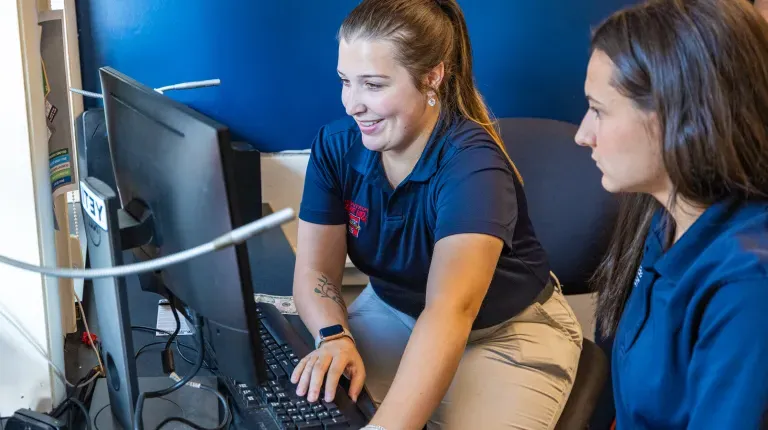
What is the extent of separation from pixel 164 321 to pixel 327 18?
1024 mm

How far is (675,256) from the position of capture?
3.19 feet

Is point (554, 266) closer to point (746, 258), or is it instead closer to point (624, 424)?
point (624, 424)

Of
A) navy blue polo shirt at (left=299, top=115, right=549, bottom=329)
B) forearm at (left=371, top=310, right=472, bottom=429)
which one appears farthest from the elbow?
navy blue polo shirt at (left=299, top=115, right=549, bottom=329)

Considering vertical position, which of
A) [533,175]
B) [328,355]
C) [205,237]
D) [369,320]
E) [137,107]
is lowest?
[369,320]

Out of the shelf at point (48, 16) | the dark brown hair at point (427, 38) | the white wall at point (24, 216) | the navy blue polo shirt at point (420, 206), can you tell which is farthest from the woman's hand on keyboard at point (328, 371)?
the shelf at point (48, 16)

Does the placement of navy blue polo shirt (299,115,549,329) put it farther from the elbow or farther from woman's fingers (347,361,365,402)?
woman's fingers (347,361,365,402)

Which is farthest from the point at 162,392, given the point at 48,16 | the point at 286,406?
the point at 48,16

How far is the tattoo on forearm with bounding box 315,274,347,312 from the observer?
1.42m

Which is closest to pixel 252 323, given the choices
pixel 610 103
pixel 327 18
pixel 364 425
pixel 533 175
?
pixel 364 425

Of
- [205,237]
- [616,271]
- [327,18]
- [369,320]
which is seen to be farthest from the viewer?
[327,18]

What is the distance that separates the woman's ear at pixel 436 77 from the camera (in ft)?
4.42

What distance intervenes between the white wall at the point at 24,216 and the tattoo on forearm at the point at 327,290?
1.63 feet

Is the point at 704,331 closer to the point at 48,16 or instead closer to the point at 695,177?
the point at 695,177

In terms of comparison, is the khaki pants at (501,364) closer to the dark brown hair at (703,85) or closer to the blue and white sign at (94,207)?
the dark brown hair at (703,85)
